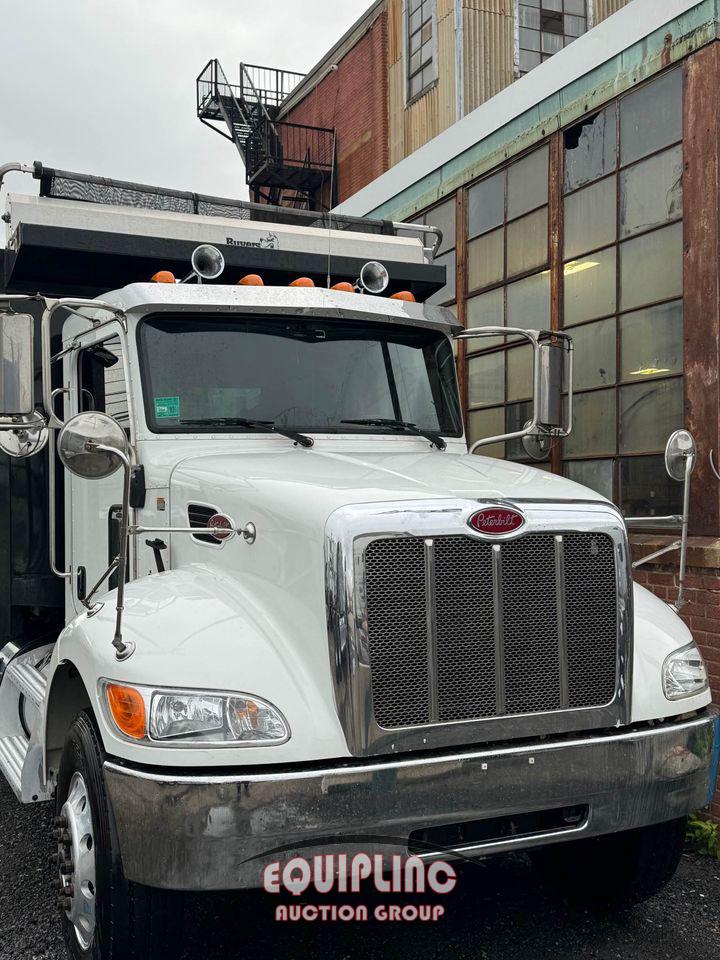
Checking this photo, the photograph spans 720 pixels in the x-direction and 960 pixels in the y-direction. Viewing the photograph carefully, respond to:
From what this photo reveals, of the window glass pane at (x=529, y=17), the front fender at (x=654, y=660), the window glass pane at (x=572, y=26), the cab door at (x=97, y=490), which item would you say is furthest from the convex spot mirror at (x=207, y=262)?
the window glass pane at (x=572, y=26)

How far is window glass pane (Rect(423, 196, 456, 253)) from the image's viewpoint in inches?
328

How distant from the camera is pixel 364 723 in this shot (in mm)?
2891

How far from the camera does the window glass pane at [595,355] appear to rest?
6426 millimetres

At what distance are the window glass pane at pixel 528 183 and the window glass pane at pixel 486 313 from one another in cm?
67

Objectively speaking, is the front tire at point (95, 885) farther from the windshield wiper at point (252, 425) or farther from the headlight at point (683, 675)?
the headlight at point (683, 675)

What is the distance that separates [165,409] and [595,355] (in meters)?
3.58

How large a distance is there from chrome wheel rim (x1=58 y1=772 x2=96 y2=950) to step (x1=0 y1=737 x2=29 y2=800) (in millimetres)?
648

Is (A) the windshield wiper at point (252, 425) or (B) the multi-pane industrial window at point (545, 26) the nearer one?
(A) the windshield wiper at point (252, 425)

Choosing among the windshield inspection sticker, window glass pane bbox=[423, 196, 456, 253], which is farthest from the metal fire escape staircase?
the windshield inspection sticker

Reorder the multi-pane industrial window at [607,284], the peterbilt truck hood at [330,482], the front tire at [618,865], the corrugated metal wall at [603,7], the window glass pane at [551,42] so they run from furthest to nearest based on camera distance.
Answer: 1. the corrugated metal wall at [603,7]
2. the window glass pane at [551,42]
3. the multi-pane industrial window at [607,284]
4. the front tire at [618,865]
5. the peterbilt truck hood at [330,482]

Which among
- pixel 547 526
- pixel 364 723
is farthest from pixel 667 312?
pixel 364 723

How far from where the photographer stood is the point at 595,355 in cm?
658

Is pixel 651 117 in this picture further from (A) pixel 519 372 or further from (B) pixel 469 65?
(B) pixel 469 65

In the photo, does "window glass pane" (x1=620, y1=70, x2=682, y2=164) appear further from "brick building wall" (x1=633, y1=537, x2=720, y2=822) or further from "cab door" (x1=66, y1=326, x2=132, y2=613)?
"cab door" (x1=66, y1=326, x2=132, y2=613)
